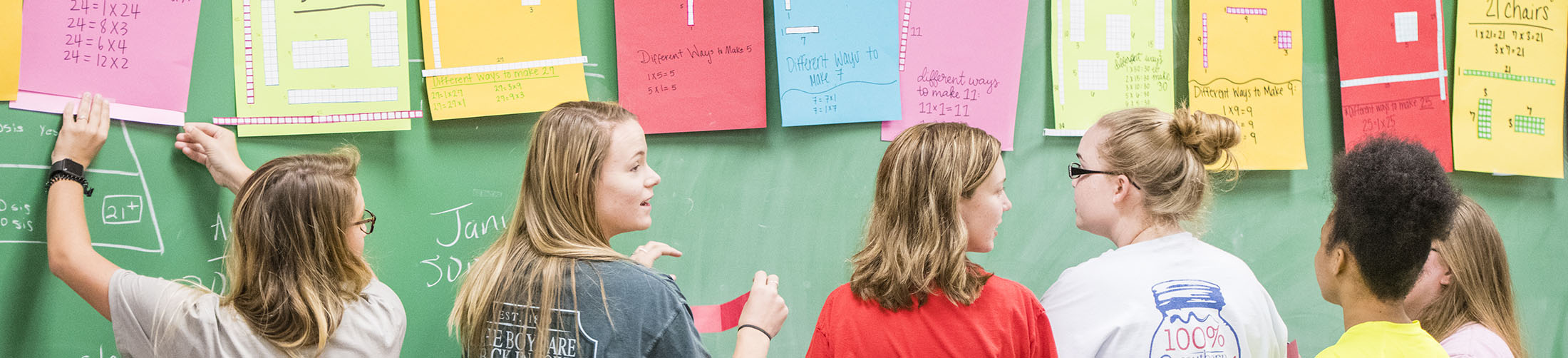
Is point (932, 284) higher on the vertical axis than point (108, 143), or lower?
lower

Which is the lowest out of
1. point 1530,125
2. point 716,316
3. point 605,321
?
point 716,316

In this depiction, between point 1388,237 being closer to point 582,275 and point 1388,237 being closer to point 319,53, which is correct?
point 582,275

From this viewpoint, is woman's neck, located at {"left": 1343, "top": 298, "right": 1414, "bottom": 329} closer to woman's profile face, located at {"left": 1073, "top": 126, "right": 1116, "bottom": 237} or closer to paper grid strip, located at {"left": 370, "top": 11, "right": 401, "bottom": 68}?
woman's profile face, located at {"left": 1073, "top": 126, "right": 1116, "bottom": 237}

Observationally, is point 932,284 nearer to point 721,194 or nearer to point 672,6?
point 721,194

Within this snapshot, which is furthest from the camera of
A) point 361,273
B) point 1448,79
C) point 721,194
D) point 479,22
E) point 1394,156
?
point 1448,79

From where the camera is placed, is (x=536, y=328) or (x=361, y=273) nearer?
(x=536, y=328)

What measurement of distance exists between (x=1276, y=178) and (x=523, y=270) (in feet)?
6.33

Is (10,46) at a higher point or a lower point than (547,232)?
higher

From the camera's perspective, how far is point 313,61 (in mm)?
1935

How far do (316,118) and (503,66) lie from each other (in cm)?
37

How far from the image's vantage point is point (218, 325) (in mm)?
1516

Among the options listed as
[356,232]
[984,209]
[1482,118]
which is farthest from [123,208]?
[1482,118]

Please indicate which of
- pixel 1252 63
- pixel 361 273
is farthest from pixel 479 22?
pixel 1252 63

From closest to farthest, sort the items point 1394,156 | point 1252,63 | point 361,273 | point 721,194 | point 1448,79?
1. point 1394,156
2. point 361,273
3. point 721,194
4. point 1252,63
5. point 1448,79
